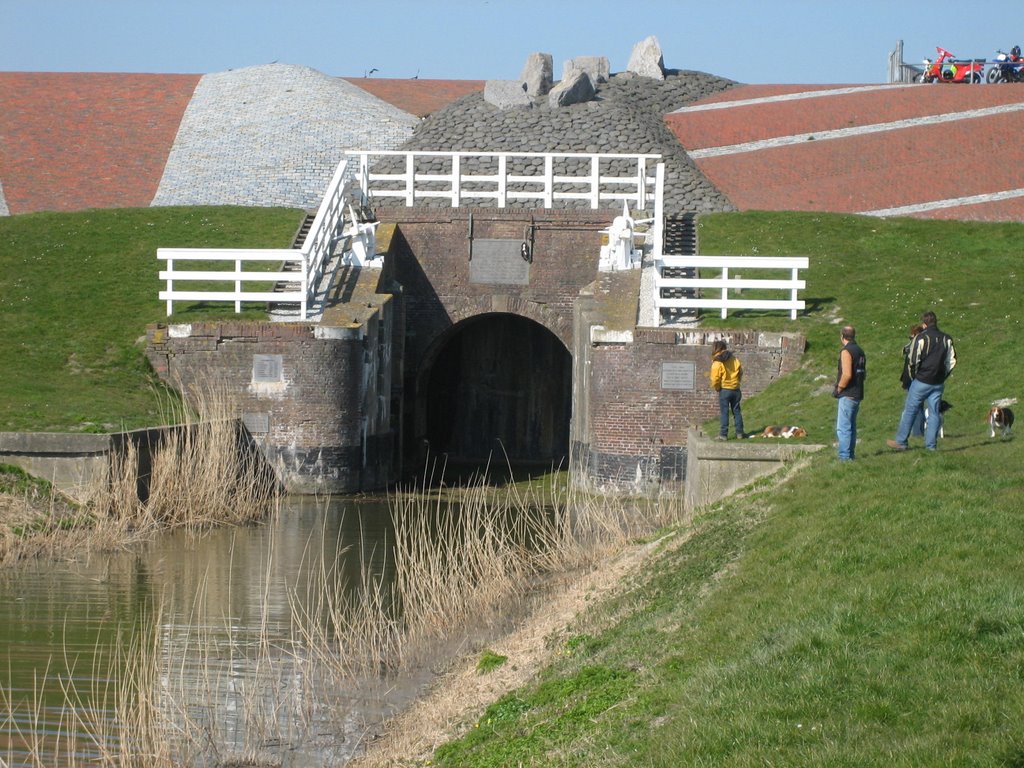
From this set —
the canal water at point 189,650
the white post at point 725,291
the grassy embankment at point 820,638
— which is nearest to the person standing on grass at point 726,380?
the grassy embankment at point 820,638

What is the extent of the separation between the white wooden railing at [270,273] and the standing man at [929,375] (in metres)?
11.5

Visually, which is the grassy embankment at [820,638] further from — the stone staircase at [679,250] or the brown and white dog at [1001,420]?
the stone staircase at [679,250]

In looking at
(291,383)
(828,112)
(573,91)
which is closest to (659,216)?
(291,383)

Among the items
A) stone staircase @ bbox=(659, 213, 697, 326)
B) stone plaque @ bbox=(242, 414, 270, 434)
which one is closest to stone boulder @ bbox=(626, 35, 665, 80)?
stone staircase @ bbox=(659, 213, 697, 326)

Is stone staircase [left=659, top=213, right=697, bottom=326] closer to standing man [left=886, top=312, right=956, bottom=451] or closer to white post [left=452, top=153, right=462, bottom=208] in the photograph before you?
white post [left=452, top=153, right=462, bottom=208]

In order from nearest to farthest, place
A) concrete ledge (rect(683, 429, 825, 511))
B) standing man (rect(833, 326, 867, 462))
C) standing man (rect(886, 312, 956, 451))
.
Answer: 1. standing man (rect(833, 326, 867, 462))
2. standing man (rect(886, 312, 956, 451))
3. concrete ledge (rect(683, 429, 825, 511))

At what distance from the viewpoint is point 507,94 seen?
35.0 m

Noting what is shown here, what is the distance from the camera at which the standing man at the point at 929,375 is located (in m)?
13.9

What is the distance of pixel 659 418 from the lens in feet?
71.2

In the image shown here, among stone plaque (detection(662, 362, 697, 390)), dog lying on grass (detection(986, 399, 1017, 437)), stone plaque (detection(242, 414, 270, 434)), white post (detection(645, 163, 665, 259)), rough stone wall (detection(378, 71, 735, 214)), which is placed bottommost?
stone plaque (detection(242, 414, 270, 434))

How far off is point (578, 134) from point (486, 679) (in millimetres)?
23800

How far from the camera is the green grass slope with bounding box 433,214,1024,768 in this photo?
6.43 meters

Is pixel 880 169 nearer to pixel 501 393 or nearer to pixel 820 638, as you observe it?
pixel 501 393

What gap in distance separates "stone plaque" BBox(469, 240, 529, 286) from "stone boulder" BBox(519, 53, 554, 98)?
9.99 metres
